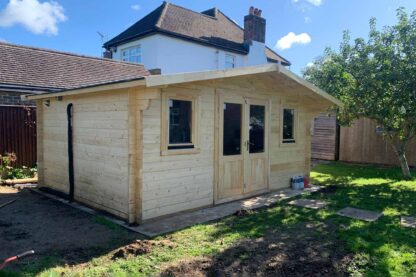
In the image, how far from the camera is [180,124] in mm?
6332

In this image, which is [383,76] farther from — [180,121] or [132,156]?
[132,156]

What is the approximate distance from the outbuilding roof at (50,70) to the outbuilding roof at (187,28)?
3.93 m

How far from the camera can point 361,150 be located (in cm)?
1416

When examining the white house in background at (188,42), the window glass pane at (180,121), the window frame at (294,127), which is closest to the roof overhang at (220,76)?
the window glass pane at (180,121)

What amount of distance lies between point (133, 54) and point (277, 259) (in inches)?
672

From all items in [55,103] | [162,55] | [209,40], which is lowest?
[55,103]

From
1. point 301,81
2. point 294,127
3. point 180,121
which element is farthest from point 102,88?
point 294,127

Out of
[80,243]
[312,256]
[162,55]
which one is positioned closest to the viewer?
[312,256]

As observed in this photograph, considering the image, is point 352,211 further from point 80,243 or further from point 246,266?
point 80,243

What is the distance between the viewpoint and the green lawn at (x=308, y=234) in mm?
4062

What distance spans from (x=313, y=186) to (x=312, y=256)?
542cm

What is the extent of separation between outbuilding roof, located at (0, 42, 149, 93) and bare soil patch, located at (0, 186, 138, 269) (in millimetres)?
5032

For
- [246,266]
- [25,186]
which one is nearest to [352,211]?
[246,266]

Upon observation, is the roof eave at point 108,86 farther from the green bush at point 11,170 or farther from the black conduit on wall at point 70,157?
the green bush at point 11,170
